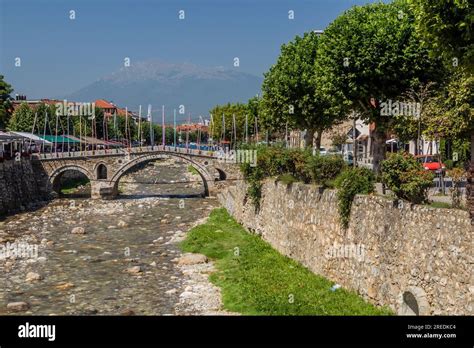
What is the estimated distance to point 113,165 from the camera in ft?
255

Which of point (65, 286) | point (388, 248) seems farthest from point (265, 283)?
point (65, 286)

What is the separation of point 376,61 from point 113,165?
53475mm

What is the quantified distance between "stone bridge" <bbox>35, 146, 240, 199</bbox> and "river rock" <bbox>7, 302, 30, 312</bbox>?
163ft

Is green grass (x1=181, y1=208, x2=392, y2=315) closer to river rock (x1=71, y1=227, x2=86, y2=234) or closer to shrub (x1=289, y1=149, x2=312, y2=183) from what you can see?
shrub (x1=289, y1=149, x2=312, y2=183)

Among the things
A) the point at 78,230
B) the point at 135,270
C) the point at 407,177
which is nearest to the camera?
the point at 407,177

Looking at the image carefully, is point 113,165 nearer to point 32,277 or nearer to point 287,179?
point 32,277

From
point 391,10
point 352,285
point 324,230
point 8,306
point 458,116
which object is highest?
point 391,10

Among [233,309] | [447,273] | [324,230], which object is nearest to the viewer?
[447,273]

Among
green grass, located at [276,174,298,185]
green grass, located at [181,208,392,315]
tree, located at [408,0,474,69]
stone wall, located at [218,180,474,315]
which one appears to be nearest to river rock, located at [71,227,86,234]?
green grass, located at [181,208,392,315]

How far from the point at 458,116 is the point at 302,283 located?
12.2m
